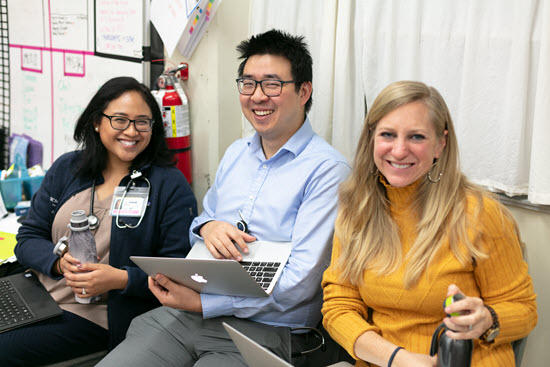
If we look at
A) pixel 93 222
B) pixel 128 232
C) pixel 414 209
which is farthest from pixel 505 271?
pixel 93 222

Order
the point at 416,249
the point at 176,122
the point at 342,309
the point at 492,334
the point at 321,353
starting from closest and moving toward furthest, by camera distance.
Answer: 1. the point at 492,334
2. the point at 416,249
3. the point at 342,309
4. the point at 321,353
5. the point at 176,122

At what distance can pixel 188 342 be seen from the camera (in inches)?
Answer: 62.2

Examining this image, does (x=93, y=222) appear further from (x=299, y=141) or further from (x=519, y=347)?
(x=519, y=347)

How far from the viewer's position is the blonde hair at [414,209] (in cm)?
124

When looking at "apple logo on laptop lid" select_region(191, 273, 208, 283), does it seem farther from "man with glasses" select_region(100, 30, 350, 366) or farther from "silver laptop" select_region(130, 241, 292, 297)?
"man with glasses" select_region(100, 30, 350, 366)

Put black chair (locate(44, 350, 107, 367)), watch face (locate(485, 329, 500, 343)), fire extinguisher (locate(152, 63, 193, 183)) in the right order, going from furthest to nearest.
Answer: fire extinguisher (locate(152, 63, 193, 183))
black chair (locate(44, 350, 107, 367))
watch face (locate(485, 329, 500, 343))

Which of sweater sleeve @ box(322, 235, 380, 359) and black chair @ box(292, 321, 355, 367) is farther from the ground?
sweater sleeve @ box(322, 235, 380, 359)

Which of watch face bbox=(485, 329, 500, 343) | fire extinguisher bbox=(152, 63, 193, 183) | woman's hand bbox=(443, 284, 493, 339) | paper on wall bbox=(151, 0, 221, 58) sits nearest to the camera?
woman's hand bbox=(443, 284, 493, 339)

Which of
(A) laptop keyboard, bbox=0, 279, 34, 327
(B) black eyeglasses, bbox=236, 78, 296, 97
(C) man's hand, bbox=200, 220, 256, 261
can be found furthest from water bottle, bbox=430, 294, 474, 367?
(A) laptop keyboard, bbox=0, 279, 34, 327

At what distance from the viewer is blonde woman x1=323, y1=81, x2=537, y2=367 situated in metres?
1.20

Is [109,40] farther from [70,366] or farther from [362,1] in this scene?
[70,366]

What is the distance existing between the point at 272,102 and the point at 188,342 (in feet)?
2.74

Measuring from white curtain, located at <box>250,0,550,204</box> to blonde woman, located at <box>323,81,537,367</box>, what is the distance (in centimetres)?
30

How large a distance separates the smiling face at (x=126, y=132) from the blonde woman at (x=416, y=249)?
0.90 m
